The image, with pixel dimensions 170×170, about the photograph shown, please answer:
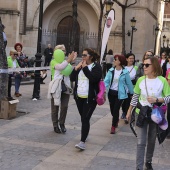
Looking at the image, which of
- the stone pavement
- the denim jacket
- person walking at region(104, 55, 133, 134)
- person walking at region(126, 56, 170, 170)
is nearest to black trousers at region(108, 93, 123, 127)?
person walking at region(104, 55, 133, 134)

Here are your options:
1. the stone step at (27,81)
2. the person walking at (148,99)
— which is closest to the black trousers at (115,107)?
the person walking at (148,99)

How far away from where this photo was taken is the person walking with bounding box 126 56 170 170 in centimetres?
530

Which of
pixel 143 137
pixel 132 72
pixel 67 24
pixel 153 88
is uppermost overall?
pixel 67 24

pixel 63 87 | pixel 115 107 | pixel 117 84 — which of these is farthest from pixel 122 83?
pixel 63 87

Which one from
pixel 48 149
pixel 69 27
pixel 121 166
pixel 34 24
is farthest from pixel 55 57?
pixel 69 27

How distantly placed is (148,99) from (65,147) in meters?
2.29

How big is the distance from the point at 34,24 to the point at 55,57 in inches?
1066

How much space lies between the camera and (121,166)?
19.5ft

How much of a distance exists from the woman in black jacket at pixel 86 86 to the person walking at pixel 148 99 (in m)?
1.51

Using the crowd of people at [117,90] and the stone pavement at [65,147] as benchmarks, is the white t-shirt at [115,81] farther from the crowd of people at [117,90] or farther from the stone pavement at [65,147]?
the stone pavement at [65,147]

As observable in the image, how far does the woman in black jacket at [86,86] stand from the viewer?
6.79 m

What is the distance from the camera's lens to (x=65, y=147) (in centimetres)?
693

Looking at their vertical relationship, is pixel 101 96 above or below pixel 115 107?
above

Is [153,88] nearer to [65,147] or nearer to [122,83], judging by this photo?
[65,147]
